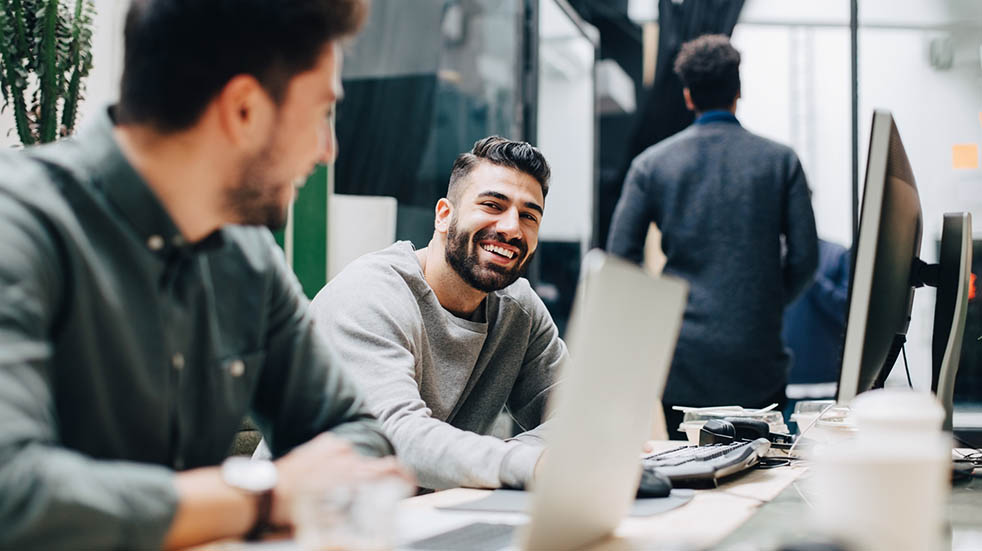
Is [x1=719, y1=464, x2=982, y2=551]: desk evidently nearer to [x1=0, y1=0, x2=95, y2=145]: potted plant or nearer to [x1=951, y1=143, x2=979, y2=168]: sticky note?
[x1=0, y1=0, x2=95, y2=145]: potted plant

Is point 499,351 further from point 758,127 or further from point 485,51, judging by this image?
point 758,127

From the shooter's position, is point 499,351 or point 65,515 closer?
point 65,515

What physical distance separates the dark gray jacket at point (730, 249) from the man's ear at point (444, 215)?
0.94 metres

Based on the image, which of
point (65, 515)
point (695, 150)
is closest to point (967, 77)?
point (695, 150)

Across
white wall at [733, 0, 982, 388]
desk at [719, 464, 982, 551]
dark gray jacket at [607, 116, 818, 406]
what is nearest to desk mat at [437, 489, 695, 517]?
desk at [719, 464, 982, 551]

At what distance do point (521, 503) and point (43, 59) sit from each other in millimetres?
1731

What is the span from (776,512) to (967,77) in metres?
3.43

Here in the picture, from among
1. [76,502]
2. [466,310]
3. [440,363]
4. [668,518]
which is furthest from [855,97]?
[76,502]

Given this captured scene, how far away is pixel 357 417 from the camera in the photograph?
132 cm

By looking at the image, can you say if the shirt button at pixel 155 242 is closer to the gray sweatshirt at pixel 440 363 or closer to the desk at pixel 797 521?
the gray sweatshirt at pixel 440 363

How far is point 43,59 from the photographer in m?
2.28

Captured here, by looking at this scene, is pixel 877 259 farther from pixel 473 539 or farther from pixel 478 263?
pixel 478 263

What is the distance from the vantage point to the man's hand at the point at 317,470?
943 millimetres

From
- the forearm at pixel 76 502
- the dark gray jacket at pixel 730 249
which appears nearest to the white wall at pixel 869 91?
the dark gray jacket at pixel 730 249
